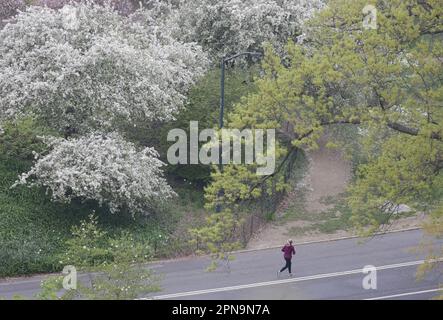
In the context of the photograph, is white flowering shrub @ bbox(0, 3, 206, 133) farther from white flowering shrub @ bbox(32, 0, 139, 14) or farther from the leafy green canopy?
the leafy green canopy

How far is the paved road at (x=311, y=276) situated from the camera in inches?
768

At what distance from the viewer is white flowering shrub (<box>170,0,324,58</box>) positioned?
3108cm

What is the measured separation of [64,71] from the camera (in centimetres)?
2375

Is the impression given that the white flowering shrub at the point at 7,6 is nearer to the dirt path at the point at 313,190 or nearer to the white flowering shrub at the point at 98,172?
the white flowering shrub at the point at 98,172

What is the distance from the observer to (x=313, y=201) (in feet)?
95.3

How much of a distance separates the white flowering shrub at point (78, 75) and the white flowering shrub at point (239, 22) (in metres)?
5.31

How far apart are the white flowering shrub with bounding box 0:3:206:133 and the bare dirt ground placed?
547cm

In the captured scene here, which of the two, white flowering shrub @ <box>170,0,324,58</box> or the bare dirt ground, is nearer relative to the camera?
the bare dirt ground

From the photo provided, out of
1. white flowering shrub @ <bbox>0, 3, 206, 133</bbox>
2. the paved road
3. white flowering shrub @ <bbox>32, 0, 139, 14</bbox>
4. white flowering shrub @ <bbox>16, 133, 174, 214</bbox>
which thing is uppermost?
white flowering shrub @ <bbox>32, 0, 139, 14</bbox>

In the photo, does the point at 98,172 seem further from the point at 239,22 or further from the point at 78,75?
the point at 239,22

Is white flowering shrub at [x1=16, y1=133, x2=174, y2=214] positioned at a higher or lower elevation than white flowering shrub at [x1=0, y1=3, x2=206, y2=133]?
lower

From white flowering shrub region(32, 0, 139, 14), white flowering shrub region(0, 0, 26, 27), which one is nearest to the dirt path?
white flowering shrub region(32, 0, 139, 14)

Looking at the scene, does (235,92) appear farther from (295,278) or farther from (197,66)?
(295,278)

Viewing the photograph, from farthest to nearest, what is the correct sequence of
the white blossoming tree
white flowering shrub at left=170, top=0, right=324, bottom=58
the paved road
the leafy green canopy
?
1. white flowering shrub at left=170, top=0, right=324, bottom=58
2. the white blossoming tree
3. the paved road
4. the leafy green canopy
